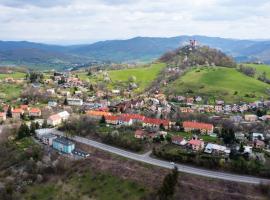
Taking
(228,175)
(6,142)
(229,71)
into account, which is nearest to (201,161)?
(228,175)

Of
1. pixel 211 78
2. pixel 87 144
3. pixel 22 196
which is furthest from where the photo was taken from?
pixel 211 78

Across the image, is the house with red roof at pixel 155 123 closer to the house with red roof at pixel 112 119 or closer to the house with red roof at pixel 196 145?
the house with red roof at pixel 112 119

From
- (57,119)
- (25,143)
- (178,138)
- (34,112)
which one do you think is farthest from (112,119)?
(34,112)

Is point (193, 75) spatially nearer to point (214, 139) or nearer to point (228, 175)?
point (214, 139)

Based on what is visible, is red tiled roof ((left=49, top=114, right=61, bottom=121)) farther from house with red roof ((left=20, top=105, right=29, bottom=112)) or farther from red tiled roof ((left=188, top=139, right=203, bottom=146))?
red tiled roof ((left=188, top=139, right=203, bottom=146))

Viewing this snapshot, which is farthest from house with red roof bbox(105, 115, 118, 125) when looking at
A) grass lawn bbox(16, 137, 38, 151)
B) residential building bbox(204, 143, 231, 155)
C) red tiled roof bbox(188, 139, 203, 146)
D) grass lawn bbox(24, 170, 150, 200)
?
residential building bbox(204, 143, 231, 155)

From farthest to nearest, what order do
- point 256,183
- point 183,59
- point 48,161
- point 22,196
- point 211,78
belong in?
point 183,59 → point 211,78 → point 48,161 → point 22,196 → point 256,183

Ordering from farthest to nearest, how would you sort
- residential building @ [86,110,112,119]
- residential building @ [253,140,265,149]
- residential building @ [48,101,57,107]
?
residential building @ [48,101,57,107] → residential building @ [86,110,112,119] → residential building @ [253,140,265,149]
